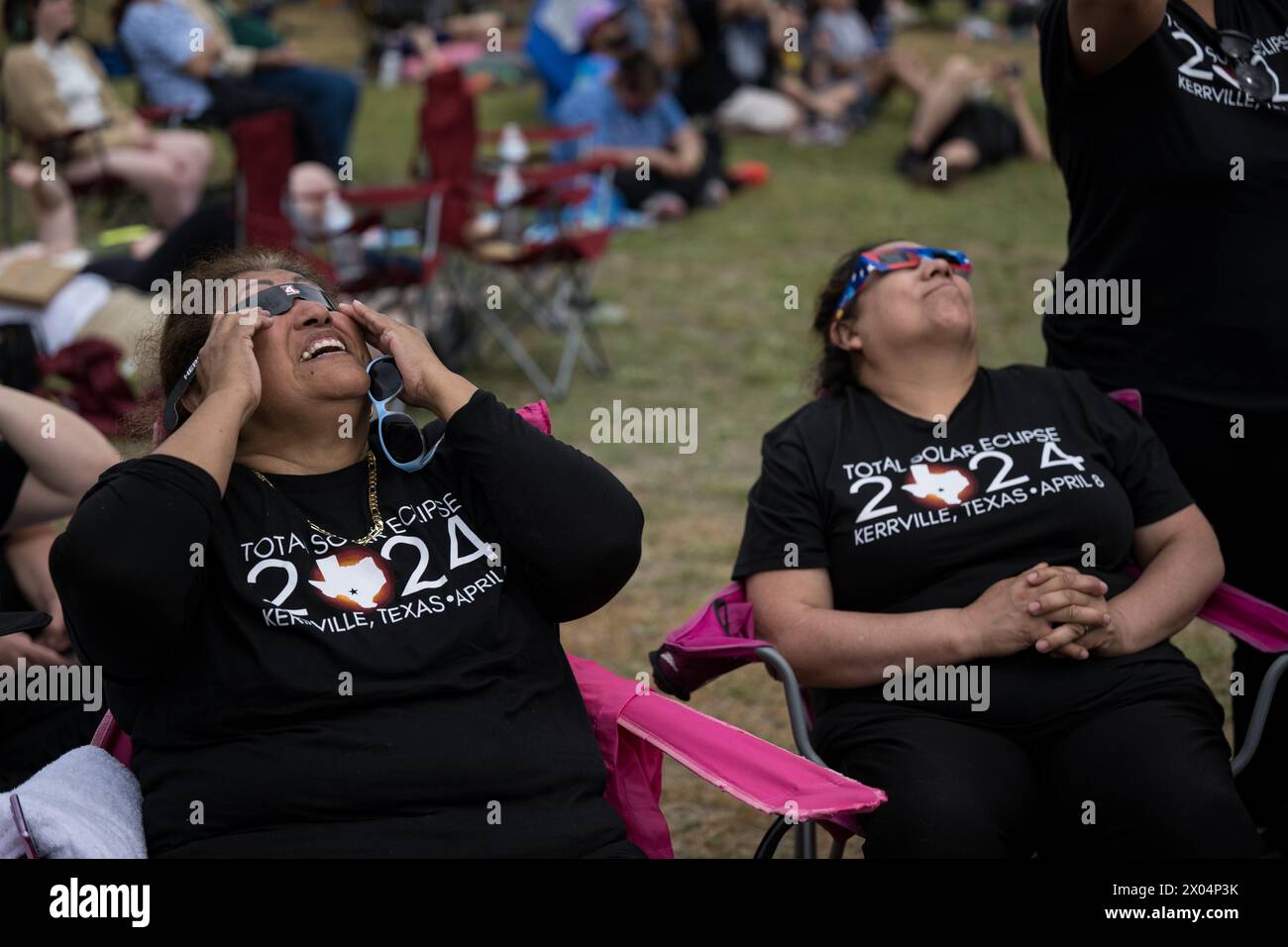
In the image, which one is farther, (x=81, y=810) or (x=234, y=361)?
(x=234, y=361)

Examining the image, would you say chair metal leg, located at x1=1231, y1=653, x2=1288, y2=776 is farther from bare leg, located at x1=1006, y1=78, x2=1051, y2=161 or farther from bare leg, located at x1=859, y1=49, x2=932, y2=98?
bare leg, located at x1=859, y1=49, x2=932, y2=98

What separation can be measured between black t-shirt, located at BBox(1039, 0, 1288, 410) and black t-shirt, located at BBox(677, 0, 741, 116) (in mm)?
8617

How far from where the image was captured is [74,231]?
7.70 metres

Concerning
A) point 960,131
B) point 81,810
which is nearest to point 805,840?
point 81,810

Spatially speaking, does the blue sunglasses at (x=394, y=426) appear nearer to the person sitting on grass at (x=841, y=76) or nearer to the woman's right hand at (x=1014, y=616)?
the woman's right hand at (x=1014, y=616)

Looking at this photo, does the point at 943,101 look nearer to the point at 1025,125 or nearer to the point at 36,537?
the point at 1025,125

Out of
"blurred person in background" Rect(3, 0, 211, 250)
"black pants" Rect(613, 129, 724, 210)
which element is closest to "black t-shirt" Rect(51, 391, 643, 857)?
"blurred person in background" Rect(3, 0, 211, 250)

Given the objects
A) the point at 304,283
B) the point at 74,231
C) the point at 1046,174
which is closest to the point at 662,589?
the point at 304,283

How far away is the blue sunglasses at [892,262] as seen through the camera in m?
2.86

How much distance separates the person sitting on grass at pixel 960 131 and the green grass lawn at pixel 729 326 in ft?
0.58

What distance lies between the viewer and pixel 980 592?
2.56 metres

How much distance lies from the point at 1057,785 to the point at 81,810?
1550 mm
